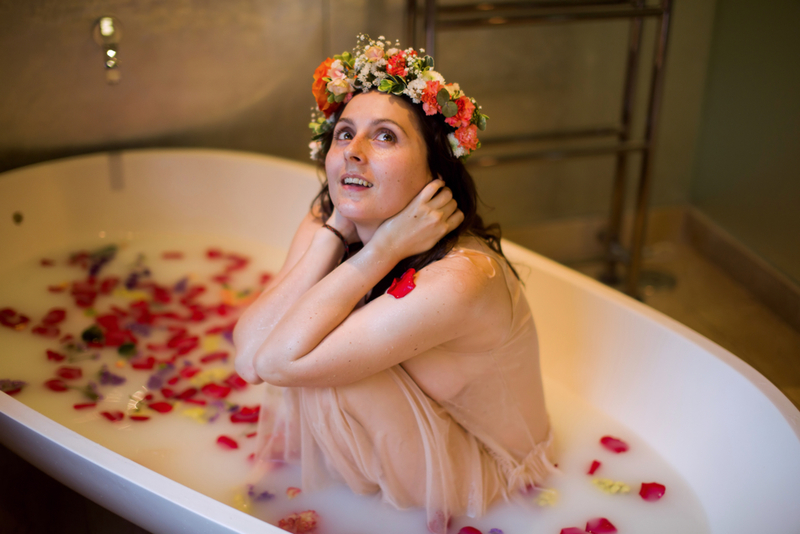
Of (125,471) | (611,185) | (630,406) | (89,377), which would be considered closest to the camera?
(125,471)

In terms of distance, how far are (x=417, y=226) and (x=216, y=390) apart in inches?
35.4

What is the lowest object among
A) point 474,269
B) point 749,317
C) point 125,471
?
point 749,317

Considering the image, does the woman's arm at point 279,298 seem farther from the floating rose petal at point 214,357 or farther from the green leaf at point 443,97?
the floating rose petal at point 214,357

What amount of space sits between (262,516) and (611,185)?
2238 mm

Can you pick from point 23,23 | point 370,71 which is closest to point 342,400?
point 370,71

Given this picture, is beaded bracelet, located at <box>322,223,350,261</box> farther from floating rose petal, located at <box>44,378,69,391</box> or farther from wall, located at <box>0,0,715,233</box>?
wall, located at <box>0,0,715,233</box>

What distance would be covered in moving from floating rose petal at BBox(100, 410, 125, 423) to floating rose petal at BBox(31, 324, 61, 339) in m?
0.43

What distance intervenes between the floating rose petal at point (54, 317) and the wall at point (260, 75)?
0.67 metres

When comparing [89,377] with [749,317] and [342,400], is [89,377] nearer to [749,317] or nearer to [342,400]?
[342,400]

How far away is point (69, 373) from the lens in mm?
1982

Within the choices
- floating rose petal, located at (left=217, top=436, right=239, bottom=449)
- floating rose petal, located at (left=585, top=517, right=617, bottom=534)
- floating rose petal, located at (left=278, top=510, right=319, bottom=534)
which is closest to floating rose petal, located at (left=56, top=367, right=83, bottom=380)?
floating rose petal, located at (left=217, top=436, right=239, bottom=449)

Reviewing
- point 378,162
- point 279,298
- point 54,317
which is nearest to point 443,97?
point 378,162

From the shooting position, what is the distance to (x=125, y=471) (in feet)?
4.30

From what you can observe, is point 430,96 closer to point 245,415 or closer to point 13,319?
point 245,415
